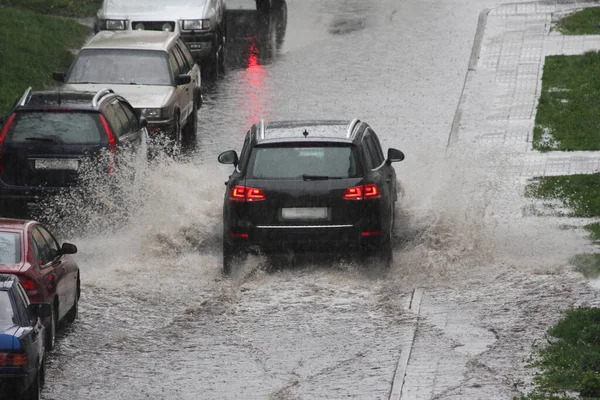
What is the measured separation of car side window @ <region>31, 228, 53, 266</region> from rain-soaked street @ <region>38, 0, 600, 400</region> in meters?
0.79

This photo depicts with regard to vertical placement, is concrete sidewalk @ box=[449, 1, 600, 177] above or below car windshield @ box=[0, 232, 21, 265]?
below

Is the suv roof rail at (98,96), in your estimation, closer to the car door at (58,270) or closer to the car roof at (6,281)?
the car door at (58,270)

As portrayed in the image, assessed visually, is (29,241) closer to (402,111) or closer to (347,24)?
(402,111)

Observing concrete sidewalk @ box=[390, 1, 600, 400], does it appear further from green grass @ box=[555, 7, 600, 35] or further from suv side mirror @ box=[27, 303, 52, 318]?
suv side mirror @ box=[27, 303, 52, 318]

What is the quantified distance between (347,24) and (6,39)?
329 inches

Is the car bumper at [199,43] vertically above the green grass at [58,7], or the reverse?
the car bumper at [199,43]

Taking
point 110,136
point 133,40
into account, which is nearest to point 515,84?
point 133,40

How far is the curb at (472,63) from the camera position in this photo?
25.0m

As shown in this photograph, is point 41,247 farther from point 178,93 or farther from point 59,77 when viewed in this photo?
point 59,77

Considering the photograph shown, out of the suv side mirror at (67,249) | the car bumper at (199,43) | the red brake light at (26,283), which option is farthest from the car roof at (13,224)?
the car bumper at (199,43)

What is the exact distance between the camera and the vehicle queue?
13.3 m

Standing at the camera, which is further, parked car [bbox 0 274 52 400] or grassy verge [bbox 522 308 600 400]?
grassy verge [bbox 522 308 600 400]

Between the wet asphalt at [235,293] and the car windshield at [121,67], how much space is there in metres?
1.34

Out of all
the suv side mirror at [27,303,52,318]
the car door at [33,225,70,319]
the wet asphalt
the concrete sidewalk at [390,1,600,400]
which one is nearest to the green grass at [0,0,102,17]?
the wet asphalt
